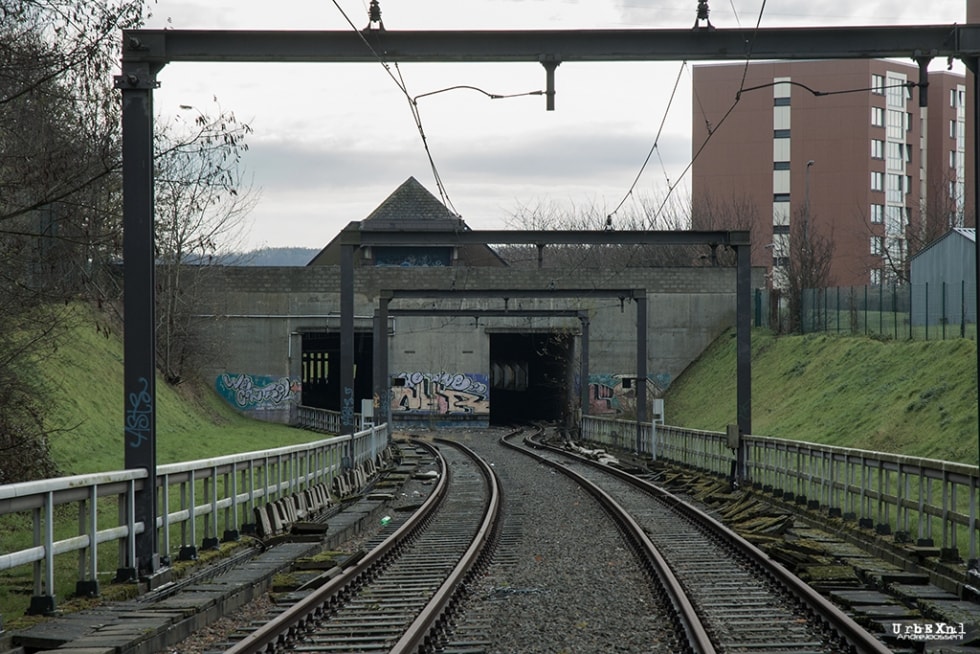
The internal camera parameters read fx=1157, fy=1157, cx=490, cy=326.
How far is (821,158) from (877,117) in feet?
16.7

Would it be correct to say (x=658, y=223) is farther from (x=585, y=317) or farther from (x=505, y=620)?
(x=505, y=620)

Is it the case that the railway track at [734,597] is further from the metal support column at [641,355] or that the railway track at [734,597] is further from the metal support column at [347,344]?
the metal support column at [641,355]

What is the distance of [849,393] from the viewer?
3684 centimetres

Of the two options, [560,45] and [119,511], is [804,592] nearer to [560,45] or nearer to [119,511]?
[119,511]

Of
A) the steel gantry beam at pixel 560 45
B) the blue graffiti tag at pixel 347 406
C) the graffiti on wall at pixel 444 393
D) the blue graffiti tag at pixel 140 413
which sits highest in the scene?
the steel gantry beam at pixel 560 45

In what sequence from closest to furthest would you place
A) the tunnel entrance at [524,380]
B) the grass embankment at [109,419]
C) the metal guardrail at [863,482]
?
the metal guardrail at [863,482]
the grass embankment at [109,419]
the tunnel entrance at [524,380]

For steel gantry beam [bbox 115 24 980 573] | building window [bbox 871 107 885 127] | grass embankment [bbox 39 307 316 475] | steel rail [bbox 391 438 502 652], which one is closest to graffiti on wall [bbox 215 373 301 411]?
grass embankment [bbox 39 307 316 475]

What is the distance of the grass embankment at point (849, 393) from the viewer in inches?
1070

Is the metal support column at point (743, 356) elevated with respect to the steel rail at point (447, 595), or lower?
elevated

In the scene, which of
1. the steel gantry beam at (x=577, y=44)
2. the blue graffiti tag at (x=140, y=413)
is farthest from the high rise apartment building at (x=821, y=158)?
the blue graffiti tag at (x=140, y=413)

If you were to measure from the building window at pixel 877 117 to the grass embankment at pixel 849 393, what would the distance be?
3369cm

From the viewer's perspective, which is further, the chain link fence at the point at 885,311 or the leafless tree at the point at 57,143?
the chain link fence at the point at 885,311

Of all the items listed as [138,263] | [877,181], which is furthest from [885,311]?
[877,181]

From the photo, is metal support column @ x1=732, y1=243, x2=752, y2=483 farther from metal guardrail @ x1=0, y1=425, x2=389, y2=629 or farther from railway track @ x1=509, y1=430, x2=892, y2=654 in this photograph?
metal guardrail @ x1=0, y1=425, x2=389, y2=629
